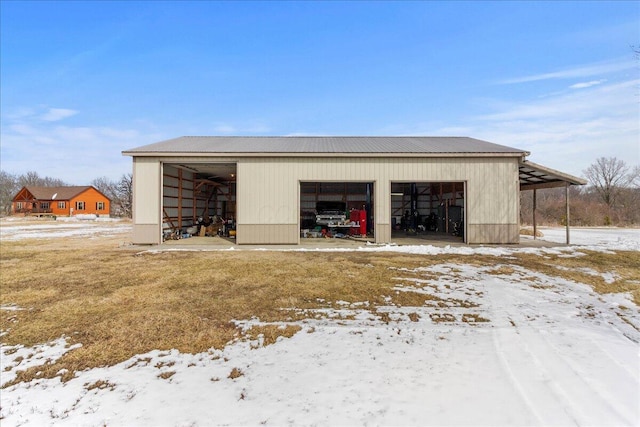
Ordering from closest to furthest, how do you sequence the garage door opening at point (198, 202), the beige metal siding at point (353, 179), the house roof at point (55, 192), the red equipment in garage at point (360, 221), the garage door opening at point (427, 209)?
the beige metal siding at point (353, 179), the garage door opening at point (198, 202), the red equipment in garage at point (360, 221), the garage door opening at point (427, 209), the house roof at point (55, 192)

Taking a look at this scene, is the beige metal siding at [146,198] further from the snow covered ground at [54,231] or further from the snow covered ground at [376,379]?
the snow covered ground at [376,379]

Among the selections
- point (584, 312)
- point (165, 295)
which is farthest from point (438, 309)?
point (165, 295)

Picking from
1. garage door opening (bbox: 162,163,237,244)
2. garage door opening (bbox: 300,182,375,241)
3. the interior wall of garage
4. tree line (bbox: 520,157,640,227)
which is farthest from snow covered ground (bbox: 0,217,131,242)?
tree line (bbox: 520,157,640,227)

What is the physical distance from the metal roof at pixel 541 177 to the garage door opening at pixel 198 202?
14.2 meters

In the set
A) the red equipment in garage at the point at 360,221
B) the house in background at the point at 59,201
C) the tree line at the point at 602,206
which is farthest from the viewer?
the house in background at the point at 59,201

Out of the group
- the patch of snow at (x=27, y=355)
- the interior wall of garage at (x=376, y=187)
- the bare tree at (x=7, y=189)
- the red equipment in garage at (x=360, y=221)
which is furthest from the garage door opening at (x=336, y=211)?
the bare tree at (x=7, y=189)

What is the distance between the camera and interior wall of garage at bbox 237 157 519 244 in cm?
1450

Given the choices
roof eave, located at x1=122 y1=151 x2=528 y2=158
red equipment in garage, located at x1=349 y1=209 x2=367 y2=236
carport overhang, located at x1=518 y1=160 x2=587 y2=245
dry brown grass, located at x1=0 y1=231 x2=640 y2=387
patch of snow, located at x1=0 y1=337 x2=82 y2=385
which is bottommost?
patch of snow, located at x1=0 y1=337 x2=82 y2=385

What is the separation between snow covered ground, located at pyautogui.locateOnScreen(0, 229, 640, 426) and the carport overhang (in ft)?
34.9

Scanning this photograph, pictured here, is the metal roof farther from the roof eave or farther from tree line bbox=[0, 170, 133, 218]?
tree line bbox=[0, 170, 133, 218]

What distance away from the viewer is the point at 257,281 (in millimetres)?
7742

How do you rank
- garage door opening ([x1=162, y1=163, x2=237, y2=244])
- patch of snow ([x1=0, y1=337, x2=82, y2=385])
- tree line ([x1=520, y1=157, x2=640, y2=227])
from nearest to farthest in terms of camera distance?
1. patch of snow ([x1=0, y1=337, x2=82, y2=385])
2. garage door opening ([x1=162, y1=163, x2=237, y2=244])
3. tree line ([x1=520, y1=157, x2=640, y2=227])

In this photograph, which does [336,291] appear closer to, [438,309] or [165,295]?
[438,309]

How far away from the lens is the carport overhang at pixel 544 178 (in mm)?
14062
